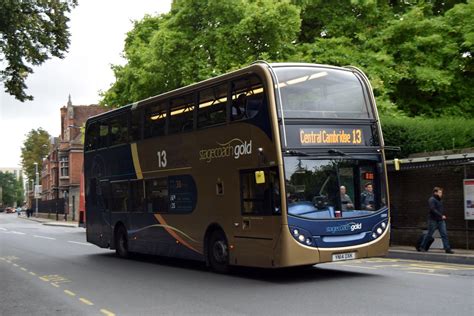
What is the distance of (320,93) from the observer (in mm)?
11602

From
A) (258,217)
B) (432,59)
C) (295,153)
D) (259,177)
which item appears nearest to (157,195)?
(258,217)

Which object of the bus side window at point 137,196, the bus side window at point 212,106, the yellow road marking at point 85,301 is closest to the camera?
the yellow road marking at point 85,301

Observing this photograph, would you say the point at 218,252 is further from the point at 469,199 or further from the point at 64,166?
the point at 64,166

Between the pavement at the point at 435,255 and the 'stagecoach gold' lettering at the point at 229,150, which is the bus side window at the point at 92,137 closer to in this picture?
the 'stagecoach gold' lettering at the point at 229,150

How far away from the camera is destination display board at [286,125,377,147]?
36.5ft

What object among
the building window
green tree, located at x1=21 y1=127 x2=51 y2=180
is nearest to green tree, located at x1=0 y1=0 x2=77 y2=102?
the building window

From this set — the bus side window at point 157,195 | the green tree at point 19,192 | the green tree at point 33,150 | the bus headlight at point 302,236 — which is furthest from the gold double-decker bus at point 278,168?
the green tree at point 19,192

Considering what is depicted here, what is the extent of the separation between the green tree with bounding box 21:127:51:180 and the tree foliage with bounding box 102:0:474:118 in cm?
9500

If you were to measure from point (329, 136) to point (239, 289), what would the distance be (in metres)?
3.35

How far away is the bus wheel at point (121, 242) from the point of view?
688 inches

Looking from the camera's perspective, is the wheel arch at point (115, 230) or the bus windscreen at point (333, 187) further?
the wheel arch at point (115, 230)

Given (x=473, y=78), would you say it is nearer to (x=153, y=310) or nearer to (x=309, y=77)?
(x=309, y=77)

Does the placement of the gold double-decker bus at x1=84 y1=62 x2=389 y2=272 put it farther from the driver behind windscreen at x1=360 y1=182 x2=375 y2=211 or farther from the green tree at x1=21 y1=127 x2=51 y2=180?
the green tree at x1=21 y1=127 x2=51 y2=180

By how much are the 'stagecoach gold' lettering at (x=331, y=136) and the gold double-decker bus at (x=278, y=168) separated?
0.8 inches
